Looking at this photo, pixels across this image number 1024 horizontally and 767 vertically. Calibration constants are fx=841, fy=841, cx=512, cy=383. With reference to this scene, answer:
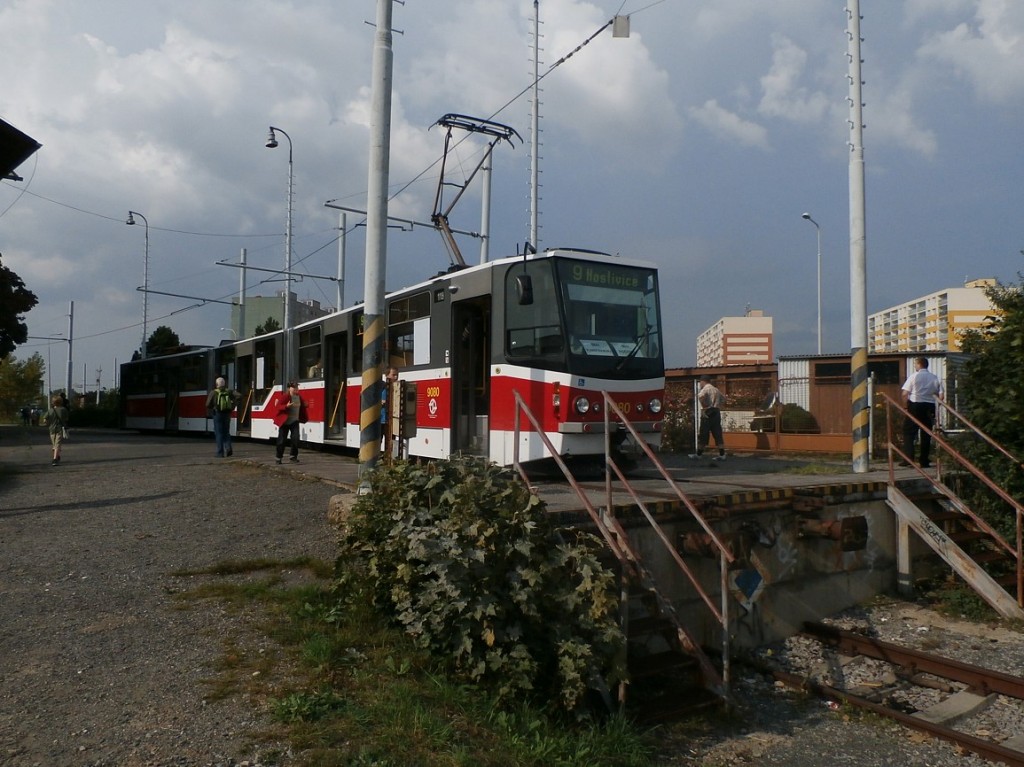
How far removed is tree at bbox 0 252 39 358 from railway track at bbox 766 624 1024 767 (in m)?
26.7

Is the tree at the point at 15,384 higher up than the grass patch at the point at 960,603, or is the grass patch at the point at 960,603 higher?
the tree at the point at 15,384

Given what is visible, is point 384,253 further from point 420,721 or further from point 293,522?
point 420,721

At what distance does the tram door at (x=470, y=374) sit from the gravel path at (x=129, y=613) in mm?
2115

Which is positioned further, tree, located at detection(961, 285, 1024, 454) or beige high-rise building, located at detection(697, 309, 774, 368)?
beige high-rise building, located at detection(697, 309, 774, 368)

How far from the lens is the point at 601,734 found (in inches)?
227

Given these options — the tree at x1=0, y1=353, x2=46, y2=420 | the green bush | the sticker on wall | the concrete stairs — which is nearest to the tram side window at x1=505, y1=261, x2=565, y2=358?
the sticker on wall

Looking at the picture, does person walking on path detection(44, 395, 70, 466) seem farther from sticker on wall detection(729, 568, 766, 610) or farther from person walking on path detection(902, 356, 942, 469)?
person walking on path detection(902, 356, 942, 469)

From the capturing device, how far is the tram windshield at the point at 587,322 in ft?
35.2

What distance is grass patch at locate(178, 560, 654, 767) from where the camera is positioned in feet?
15.5

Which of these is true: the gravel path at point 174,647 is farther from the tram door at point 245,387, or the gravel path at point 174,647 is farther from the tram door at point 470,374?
the tram door at point 245,387

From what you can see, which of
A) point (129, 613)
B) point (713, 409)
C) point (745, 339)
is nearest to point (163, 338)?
point (713, 409)

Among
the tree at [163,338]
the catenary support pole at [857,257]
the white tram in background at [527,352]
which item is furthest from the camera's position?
the tree at [163,338]

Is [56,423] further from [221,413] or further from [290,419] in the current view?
[290,419]

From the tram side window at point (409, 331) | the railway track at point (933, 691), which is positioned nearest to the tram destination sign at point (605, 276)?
the tram side window at point (409, 331)
